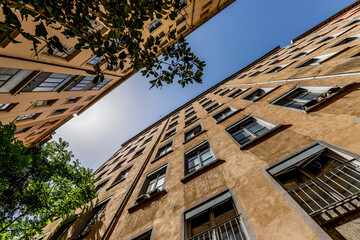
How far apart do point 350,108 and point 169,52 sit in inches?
225

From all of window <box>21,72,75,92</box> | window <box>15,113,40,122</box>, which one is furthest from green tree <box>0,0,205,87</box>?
window <box>15,113,40,122</box>

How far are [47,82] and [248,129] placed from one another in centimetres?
1434

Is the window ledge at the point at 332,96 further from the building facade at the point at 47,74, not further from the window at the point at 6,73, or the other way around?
the window at the point at 6,73

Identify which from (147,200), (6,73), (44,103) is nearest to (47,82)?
(6,73)

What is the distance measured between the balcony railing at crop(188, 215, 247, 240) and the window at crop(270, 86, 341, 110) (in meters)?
5.00

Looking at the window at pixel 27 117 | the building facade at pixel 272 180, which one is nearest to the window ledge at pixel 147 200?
the building facade at pixel 272 180

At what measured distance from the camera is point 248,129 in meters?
8.00

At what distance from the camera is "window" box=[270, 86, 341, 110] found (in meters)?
6.10

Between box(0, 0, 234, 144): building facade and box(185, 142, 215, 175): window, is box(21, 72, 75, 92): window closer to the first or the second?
box(0, 0, 234, 144): building facade

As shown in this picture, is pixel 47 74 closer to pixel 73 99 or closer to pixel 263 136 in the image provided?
pixel 73 99

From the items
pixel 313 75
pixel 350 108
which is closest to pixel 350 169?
pixel 350 108

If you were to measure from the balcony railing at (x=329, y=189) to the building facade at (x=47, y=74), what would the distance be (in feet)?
22.5

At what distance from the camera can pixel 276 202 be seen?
3.71 m

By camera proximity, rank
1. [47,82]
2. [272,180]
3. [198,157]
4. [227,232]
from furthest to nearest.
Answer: [47,82]
[198,157]
[272,180]
[227,232]
